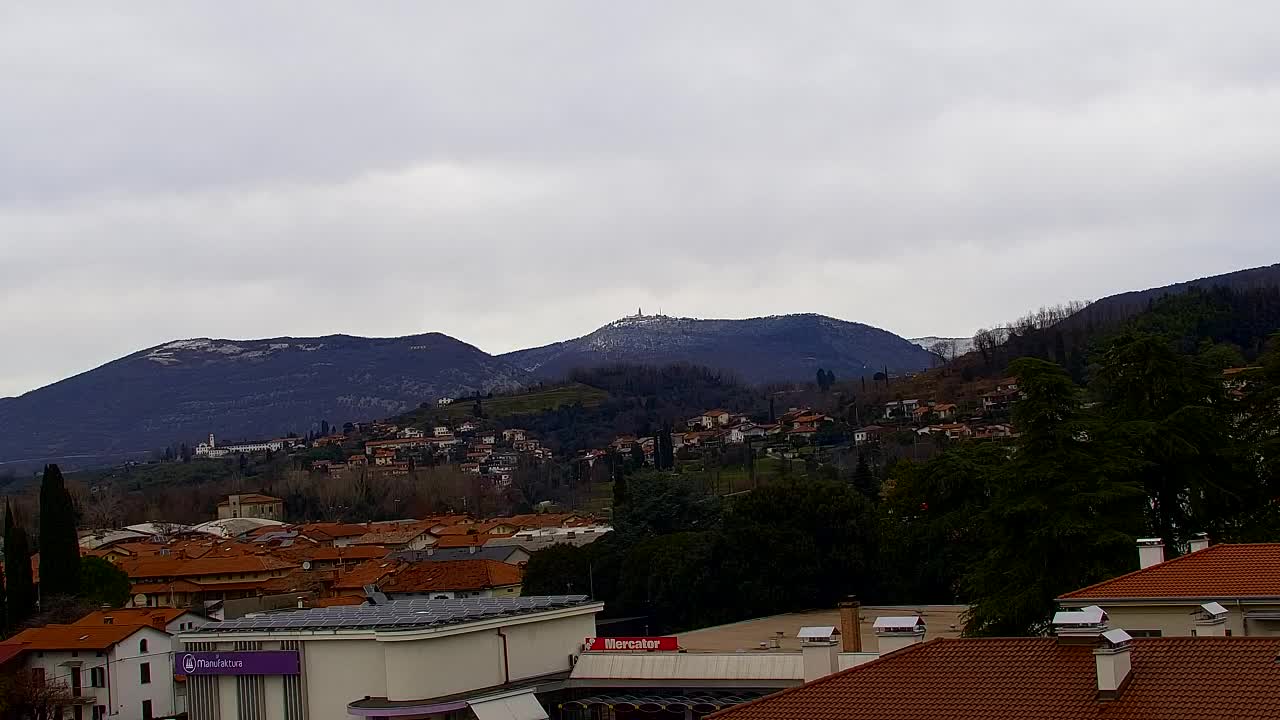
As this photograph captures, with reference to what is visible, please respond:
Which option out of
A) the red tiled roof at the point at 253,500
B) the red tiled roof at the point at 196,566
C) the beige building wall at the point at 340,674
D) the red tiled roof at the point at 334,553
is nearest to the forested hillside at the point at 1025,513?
the beige building wall at the point at 340,674

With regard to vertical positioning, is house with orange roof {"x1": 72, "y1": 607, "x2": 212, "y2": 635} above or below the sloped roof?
below

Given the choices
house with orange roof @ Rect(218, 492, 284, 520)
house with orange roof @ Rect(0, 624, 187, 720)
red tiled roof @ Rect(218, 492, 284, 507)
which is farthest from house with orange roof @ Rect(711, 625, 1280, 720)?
red tiled roof @ Rect(218, 492, 284, 507)

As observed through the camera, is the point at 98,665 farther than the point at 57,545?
No

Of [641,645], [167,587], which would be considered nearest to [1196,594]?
[641,645]

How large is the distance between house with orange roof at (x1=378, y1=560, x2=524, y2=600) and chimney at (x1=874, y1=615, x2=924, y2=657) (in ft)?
171

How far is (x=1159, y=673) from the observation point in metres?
15.6

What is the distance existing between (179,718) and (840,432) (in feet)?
356

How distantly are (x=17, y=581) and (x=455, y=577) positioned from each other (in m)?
21.7

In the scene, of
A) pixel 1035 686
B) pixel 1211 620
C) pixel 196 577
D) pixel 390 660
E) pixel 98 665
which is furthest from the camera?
pixel 196 577

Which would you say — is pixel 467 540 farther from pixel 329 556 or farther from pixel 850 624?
pixel 850 624

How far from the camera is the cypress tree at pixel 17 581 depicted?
192ft

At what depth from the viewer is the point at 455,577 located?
74375 mm

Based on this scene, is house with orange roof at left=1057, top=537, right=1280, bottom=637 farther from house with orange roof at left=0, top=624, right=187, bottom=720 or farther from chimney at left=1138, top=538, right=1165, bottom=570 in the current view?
house with orange roof at left=0, top=624, right=187, bottom=720

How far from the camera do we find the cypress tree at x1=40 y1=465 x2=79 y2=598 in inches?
2403
